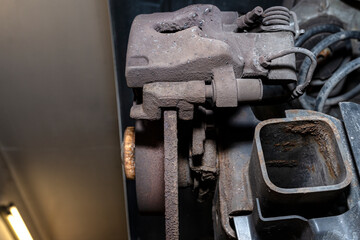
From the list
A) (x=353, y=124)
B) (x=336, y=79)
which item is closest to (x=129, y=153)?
(x=353, y=124)

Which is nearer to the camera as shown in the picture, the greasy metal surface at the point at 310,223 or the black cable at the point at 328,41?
the greasy metal surface at the point at 310,223

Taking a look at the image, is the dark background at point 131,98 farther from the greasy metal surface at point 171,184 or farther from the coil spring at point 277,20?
the greasy metal surface at point 171,184

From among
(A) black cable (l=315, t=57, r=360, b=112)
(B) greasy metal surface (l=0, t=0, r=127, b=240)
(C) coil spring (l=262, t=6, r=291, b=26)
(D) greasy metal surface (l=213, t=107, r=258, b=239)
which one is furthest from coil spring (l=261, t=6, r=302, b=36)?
(B) greasy metal surface (l=0, t=0, r=127, b=240)

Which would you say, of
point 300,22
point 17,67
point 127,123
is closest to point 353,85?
point 300,22

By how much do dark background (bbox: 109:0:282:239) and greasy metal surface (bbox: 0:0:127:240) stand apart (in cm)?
23

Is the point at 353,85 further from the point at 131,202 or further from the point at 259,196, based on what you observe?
the point at 131,202

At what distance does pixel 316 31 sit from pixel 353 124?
0.63 metres

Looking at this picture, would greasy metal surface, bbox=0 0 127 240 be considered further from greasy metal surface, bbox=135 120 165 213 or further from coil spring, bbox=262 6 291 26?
coil spring, bbox=262 6 291 26

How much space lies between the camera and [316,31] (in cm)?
136

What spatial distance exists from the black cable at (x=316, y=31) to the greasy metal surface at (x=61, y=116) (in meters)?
0.94

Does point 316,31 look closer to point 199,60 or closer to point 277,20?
point 277,20

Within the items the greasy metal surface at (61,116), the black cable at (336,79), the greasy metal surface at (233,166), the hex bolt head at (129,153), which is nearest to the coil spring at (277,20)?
the greasy metal surface at (233,166)

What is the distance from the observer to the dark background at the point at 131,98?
1.37 m

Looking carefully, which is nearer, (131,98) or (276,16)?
(276,16)
